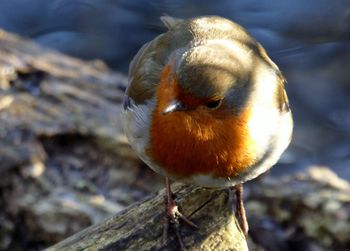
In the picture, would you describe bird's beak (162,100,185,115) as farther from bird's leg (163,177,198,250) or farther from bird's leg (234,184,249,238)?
bird's leg (234,184,249,238)

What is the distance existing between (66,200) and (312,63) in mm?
3551

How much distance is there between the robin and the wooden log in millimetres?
71

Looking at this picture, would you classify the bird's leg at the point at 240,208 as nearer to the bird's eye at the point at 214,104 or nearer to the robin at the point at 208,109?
the robin at the point at 208,109

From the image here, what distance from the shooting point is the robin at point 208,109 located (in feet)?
10.4

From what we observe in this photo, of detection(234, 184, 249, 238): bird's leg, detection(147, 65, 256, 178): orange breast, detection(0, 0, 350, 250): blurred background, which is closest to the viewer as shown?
detection(147, 65, 256, 178): orange breast

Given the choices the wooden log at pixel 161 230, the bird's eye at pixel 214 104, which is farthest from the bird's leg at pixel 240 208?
the bird's eye at pixel 214 104

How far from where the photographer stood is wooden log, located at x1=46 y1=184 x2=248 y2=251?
10.9ft

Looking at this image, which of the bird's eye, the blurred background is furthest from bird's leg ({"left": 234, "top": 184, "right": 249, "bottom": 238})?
the blurred background

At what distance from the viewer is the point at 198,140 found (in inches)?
130

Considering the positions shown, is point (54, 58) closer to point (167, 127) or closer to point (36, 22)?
point (36, 22)

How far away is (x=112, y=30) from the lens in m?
7.80

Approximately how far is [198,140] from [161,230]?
0.41 meters

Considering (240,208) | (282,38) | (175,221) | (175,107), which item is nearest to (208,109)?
(175,107)

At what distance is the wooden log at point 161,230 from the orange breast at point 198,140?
0.16 metres
